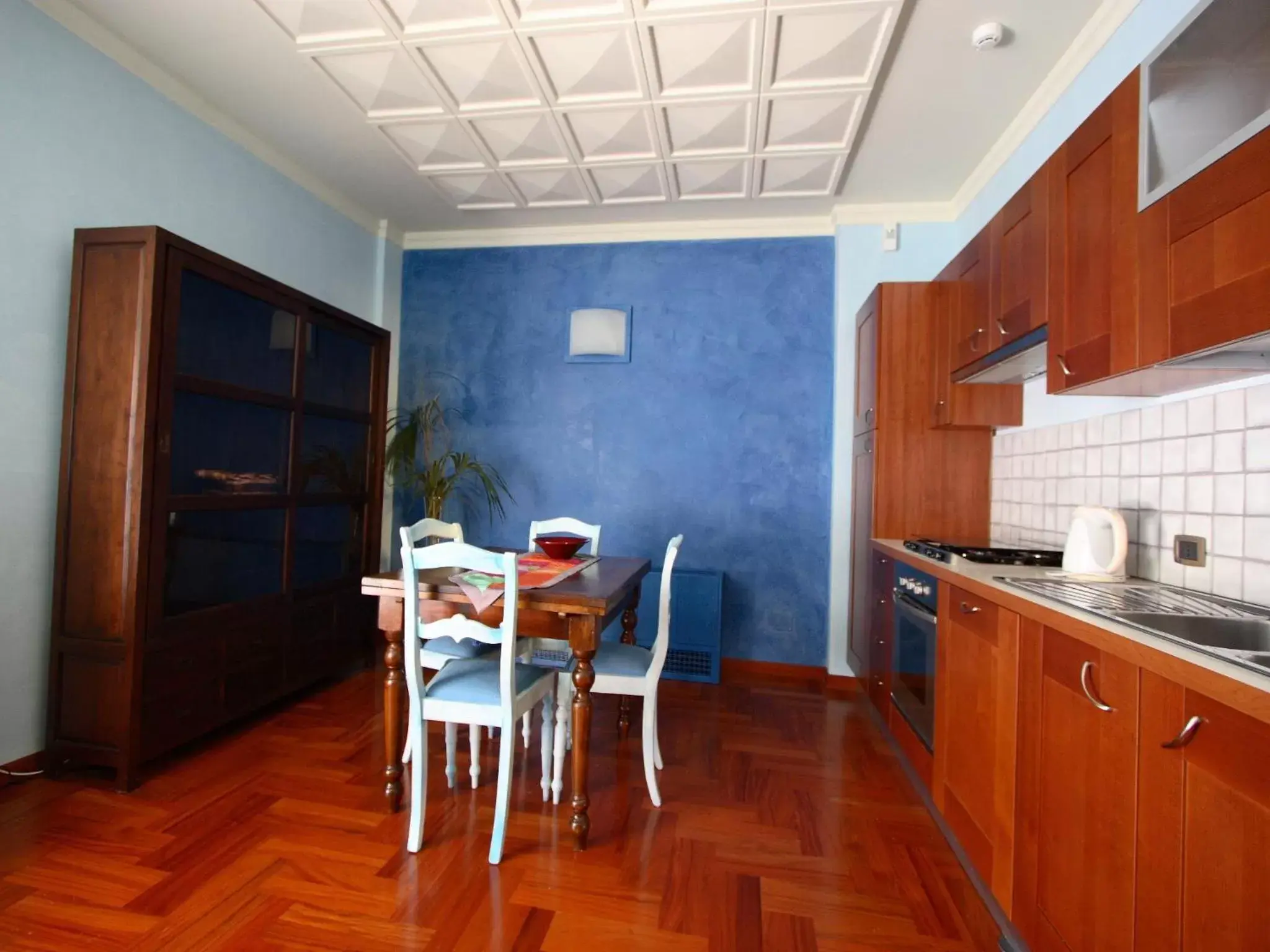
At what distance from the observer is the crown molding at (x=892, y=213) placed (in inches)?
140

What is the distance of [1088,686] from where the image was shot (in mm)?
1199

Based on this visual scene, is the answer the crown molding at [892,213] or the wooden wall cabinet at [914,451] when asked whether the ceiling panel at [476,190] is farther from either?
the wooden wall cabinet at [914,451]

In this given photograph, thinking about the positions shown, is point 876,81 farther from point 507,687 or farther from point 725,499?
point 507,687

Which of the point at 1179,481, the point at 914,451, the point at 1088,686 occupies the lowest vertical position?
the point at 1088,686

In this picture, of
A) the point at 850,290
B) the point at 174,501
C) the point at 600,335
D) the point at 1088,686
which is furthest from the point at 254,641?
the point at 850,290

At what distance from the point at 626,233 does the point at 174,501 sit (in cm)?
294

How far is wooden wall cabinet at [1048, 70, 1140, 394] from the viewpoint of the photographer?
4.79 ft

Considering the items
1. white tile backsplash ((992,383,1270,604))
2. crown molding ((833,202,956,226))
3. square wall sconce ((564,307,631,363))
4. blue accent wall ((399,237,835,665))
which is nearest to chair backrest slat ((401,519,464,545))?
blue accent wall ((399,237,835,665))

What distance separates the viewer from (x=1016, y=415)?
8.81 ft

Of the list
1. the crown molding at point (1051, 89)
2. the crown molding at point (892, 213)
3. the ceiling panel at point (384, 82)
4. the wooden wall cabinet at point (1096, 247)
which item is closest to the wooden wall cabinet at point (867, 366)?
the crown molding at point (892, 213)

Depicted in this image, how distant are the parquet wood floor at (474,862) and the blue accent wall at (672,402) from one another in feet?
4.59

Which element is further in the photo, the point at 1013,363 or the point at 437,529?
the point at 437,529

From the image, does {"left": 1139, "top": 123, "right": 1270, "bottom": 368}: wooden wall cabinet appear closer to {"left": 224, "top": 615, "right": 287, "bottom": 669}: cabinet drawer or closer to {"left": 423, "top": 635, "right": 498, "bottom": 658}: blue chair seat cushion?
{"left": 423, "top": 635, "right": 498, "bottom": 658}: blue chair seat cushion

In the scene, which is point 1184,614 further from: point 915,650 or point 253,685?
point 253,685
